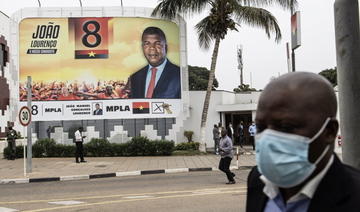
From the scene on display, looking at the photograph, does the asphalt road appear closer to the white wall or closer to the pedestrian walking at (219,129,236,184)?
the pedestrian walking at (219,129,236,184)

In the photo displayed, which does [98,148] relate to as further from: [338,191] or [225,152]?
[338,191]

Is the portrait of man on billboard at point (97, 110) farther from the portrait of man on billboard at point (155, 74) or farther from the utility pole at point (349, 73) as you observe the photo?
the utility pole at point (349, 73)

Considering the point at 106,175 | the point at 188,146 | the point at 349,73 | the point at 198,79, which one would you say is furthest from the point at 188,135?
the point at 198,79

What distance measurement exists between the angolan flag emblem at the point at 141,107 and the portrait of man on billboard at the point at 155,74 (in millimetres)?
470

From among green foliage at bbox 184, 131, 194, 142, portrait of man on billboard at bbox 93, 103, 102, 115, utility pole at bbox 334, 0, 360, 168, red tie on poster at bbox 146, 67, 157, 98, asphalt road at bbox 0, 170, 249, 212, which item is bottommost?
asphalt road at bbox 0, 170, 249, 212

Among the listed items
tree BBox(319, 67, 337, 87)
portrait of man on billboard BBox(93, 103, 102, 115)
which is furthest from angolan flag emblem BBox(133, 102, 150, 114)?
tree BBox(319, 67, 337, 87)

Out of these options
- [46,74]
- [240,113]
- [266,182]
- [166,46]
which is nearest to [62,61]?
[46,74]

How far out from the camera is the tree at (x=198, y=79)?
68000mm

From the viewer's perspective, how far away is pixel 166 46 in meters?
28.7

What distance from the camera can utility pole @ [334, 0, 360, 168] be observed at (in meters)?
3.41

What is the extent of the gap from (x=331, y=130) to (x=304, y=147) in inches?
5.0

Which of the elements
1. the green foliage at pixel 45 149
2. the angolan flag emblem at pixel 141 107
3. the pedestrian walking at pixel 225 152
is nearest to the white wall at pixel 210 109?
the angolan flag emblem at pixel 141 107

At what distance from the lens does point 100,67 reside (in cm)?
2845

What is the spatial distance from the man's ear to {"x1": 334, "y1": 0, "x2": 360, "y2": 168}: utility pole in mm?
1726
